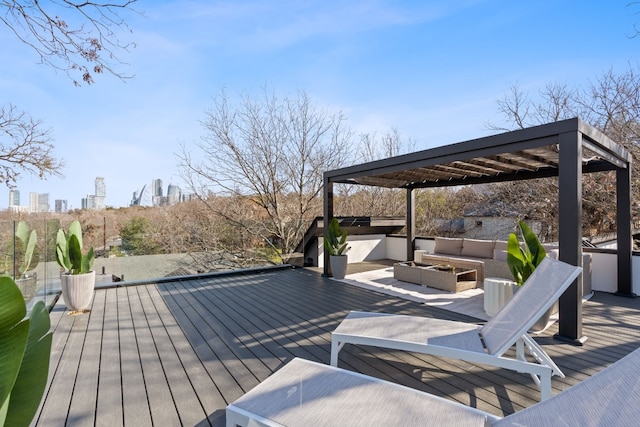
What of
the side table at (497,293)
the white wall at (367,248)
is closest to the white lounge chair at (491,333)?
the side table at (497,293)

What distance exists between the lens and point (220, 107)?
10.7 meters

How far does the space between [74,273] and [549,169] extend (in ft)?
28.3

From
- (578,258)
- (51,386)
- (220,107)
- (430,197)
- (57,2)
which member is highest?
(220,107)

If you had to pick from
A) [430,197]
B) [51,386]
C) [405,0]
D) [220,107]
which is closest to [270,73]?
[220,107]

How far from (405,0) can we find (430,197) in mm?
8622

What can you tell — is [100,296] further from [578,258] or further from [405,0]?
[405,0]

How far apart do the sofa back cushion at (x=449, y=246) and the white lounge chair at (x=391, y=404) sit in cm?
674

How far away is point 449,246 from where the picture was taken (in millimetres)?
8281

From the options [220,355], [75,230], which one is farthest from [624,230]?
[75,230]

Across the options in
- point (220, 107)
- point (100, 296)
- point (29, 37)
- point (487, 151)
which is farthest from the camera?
point (220, 107)

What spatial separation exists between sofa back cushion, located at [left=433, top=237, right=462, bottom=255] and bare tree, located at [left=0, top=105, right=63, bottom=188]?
34.3ft

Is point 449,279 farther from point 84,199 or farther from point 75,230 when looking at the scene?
point 84,199

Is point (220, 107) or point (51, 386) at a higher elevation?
point (220, 107)

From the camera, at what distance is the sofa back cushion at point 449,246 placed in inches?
319
